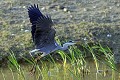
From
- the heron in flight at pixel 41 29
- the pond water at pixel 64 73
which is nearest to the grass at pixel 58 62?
the pond water at pixel 64 73

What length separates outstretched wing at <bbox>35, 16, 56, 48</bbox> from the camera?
7555 mm

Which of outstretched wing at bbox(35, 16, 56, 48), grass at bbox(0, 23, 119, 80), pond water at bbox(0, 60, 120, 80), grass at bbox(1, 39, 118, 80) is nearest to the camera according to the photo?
outstretched wing at bbox(35, 16, 56, 48)

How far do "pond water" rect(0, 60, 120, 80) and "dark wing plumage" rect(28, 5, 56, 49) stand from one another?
23.5 inches

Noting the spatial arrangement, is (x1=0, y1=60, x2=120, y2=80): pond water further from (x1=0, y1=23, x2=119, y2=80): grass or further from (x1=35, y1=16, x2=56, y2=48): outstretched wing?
(x1=35, y1=16, x2=56, y2=48): outstretched wing

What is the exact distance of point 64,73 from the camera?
8.49 meters

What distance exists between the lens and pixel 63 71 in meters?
8.66

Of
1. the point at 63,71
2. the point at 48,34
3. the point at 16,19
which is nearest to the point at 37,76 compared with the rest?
the point at 63,71

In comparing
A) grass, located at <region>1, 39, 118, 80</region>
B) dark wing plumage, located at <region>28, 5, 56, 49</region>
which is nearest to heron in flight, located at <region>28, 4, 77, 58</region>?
dark wing plumage, located at <region>28, 5, 56, 49</region>

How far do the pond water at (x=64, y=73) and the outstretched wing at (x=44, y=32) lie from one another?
524 mm

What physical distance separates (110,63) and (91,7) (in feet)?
16.3

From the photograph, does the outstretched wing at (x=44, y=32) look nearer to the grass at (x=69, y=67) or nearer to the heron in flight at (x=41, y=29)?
A: the heron in flight at (x=41, y=29)

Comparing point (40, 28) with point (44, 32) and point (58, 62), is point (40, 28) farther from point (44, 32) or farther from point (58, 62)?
point (58, 62)

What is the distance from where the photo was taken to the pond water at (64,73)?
324 inches

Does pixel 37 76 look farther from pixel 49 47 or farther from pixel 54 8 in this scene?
pixel 54 8
